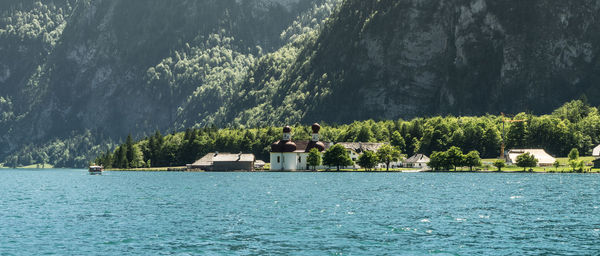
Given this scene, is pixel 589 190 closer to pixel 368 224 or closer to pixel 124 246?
pixel 368 224

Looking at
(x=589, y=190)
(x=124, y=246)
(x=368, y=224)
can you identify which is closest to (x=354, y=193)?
(x=589, y=190)

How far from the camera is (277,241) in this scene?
209ft

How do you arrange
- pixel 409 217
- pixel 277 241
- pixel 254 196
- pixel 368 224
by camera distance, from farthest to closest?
pixel 254 196, pixel 409 217, pixel 368 224, pixel 277 241

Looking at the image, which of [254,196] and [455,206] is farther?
[254,196]

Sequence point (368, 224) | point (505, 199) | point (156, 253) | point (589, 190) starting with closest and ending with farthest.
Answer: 1. point (156, 253)
2. point (368, 224)
3. point (505, 199)
4. point (589, 190)

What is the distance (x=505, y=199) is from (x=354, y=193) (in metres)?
24.8

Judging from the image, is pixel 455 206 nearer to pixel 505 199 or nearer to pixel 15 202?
pixel 505 199

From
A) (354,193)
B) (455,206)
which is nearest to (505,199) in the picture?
(455,206)

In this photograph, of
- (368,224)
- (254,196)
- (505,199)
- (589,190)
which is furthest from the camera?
(589,190)

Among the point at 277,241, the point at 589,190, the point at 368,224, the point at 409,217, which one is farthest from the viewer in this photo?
the point at 589,190

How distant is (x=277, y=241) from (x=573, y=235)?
2520 centimetres

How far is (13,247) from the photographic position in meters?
60.8

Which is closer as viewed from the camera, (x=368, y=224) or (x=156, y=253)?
(x=156, y=253)

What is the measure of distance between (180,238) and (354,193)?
59941mm
